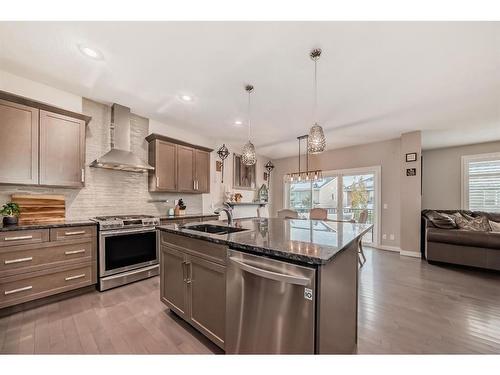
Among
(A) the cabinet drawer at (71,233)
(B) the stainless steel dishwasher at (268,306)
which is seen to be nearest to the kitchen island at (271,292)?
(B) the stainless steel dishwasher at (268,306)

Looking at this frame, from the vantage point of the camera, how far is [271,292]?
1221mm

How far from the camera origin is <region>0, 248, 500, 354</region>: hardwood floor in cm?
170

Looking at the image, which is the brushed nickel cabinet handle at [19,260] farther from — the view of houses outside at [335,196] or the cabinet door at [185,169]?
the view of houses outside at [335,196]

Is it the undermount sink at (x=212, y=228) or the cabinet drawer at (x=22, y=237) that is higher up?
the undermount sink at (x=212, y=228)

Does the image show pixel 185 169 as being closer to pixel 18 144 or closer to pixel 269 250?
pixel 18 144

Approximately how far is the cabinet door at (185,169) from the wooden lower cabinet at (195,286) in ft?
6.33

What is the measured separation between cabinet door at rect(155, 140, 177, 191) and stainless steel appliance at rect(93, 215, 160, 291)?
743 millimetres

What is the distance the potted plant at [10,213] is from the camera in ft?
7.35

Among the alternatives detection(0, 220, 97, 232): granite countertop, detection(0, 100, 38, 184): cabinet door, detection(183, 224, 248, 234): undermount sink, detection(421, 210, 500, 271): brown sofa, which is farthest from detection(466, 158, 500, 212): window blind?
detection(0, 100, 38, 184): cabinet door

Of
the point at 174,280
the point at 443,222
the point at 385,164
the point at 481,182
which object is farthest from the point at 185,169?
the point at 481,182

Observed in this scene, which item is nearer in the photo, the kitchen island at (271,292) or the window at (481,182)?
the kitchen island at (271,292)

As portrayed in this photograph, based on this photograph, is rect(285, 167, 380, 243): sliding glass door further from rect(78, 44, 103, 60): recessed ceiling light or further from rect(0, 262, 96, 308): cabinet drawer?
rect(78, 44, 103, 60): recessed ceiling light

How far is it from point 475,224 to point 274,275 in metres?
4.65

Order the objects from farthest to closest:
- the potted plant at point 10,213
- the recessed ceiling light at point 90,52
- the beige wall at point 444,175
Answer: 1. the beige wall at point 444,175
2. the potted plant at point 10,213
3. the recessed ceiling light at point 90,52
